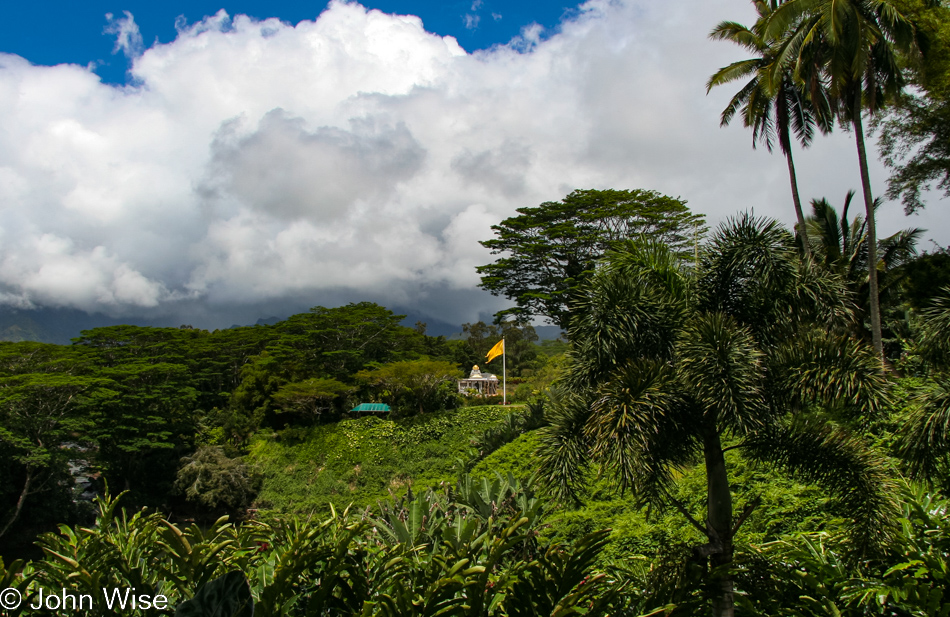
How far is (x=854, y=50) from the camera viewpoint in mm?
9688

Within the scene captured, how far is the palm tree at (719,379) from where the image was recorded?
3107mm

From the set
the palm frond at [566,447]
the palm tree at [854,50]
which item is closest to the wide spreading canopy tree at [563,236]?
the palm tree at [854,50]

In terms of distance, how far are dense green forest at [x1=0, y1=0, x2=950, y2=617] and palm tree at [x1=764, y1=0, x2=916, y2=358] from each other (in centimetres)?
6

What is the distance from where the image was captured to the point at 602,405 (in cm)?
330

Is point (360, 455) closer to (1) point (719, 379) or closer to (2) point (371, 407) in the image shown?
(2) point (371, 407)

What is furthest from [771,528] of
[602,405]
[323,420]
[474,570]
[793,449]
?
[323,420]

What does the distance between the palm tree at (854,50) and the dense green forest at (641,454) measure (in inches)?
2.3

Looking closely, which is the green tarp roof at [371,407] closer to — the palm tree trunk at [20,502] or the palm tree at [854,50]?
the palm tree trunk at [20,502]

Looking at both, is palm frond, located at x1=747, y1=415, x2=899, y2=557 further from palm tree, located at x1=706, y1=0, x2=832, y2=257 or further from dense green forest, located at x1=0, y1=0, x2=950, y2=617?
palm tree, located at x1=706, y1=0, x2=832, y2=257

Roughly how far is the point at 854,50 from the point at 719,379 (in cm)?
1022

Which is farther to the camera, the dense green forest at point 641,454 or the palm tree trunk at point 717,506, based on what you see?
the palm tree trunk at point 717,506

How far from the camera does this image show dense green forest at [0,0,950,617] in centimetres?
217

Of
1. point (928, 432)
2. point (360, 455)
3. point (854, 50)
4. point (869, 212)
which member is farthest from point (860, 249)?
point (360, 455)

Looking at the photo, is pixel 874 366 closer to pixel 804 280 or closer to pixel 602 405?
pixel 804 280
